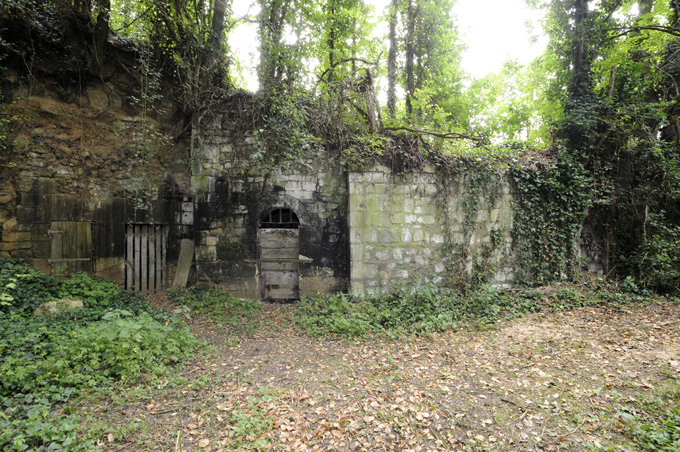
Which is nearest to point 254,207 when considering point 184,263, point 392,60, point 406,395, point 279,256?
point 279,256

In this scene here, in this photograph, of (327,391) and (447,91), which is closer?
(327,391)

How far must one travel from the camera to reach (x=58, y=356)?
3.33m

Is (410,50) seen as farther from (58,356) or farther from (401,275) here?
(58,356)

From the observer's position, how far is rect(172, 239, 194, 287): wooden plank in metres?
6.81

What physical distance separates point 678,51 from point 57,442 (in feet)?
40.8

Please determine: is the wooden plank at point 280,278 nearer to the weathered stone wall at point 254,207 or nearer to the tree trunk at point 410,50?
the weathered stone wall at point 254,207

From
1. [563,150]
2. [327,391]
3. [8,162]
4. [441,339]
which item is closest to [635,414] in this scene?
[441,339]

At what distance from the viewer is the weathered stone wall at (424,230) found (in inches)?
258

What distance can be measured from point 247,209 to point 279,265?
1.41 meters

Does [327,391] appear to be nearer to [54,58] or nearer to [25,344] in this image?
[25,344]

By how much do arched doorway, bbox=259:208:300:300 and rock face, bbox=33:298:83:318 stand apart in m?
3.14

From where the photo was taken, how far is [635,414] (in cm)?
289

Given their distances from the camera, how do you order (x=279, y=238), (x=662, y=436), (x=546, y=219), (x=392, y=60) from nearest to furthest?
(x=662, y=436) → (x=279, y=238) → (x=546, y=219) → (x=392, y=60)

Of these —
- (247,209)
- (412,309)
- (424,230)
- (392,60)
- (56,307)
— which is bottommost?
(412,309)
